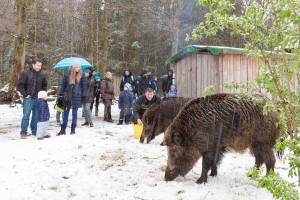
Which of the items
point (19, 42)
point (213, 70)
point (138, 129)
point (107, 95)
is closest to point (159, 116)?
point (138, 129)

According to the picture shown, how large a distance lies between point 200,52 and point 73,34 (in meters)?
17.1

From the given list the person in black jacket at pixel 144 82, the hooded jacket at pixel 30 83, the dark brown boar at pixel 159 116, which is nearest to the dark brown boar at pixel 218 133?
the dark brown boar at pixel 159 116

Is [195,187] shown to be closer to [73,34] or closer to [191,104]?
[191,104]

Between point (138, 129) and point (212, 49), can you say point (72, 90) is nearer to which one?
point (138, 129)

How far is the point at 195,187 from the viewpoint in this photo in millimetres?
4477

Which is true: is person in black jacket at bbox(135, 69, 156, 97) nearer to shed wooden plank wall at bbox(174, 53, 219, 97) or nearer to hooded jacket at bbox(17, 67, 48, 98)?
shed wooden plank wall at bbox(174, 53, 219, 97)

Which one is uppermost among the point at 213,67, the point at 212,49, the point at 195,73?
the point at 212,49

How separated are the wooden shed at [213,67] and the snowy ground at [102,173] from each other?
11.3ft

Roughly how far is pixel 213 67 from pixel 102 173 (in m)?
5.95

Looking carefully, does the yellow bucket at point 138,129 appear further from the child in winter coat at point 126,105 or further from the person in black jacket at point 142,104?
the child in winter coat at point 126,105

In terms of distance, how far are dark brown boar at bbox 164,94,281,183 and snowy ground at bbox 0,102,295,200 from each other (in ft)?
1.22

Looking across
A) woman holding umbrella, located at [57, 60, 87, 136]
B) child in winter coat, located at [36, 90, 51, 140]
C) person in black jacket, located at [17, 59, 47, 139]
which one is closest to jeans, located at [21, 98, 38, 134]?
person in black jacket, located at [17, 59, 47, 139]

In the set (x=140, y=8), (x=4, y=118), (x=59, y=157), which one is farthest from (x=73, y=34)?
(x=59, y=157)

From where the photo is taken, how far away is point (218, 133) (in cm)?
459
